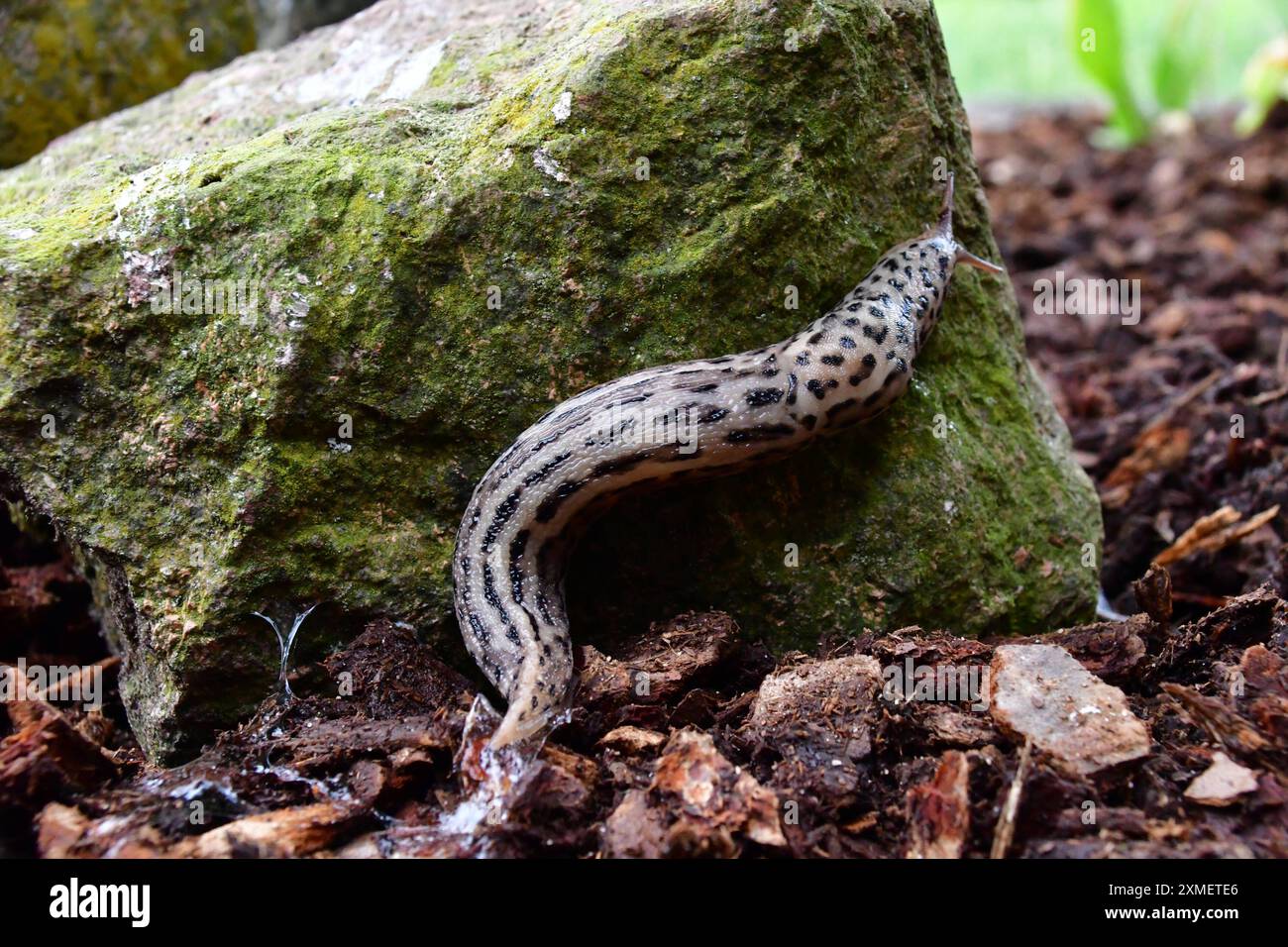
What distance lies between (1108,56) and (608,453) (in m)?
7.66

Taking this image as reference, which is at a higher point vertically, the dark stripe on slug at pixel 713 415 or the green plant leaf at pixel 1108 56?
the green plant leaf at pixel 1108 56

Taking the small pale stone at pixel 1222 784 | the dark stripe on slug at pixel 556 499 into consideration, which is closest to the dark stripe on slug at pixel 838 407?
the dark stripe on slug at pixel 556 499

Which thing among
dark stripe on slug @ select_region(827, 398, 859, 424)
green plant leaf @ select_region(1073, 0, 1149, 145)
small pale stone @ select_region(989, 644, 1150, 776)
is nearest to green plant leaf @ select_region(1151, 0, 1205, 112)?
green plant leaf @ select_region(1073, 0, 1149, 145)

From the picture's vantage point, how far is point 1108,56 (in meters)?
9.01

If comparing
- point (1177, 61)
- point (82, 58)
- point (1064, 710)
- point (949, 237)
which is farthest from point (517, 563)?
point (1177, 61)

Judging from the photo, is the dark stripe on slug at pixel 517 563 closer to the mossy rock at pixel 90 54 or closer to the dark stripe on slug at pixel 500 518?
the dark stripe on slug at pixel 500 518

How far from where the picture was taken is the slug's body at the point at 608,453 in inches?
134

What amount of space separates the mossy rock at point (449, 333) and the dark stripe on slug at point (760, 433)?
270 mm

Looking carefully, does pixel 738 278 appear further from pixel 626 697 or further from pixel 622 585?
pixel 626 697

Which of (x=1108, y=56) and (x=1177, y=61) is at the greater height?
(x=1177, y=61)

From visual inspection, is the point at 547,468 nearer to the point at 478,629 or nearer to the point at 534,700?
the point at 478,629

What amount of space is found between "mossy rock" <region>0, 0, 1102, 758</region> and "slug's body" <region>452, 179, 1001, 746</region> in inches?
5.6

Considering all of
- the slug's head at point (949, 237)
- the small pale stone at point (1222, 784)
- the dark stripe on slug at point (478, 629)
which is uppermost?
the slug's head at point (949, 237)
